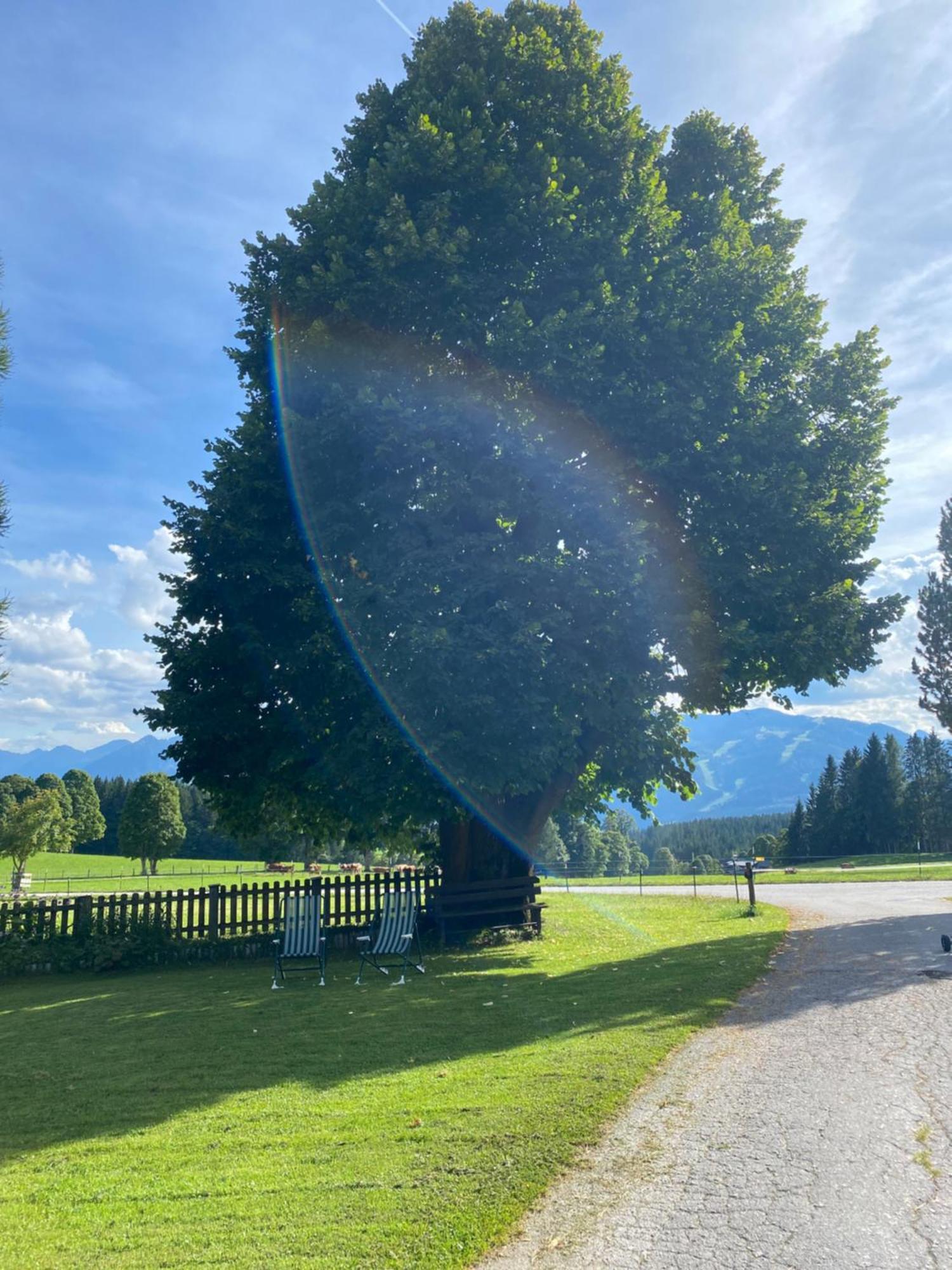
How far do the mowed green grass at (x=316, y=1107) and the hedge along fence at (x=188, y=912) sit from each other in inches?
111

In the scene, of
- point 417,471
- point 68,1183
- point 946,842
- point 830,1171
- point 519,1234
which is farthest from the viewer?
point 946,842

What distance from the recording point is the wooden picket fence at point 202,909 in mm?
15117

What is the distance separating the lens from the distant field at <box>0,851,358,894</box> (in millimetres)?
55469

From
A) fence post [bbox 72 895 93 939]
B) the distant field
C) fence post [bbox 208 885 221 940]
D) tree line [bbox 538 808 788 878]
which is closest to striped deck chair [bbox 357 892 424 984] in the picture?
fence post [bbox 208 885 221 940]

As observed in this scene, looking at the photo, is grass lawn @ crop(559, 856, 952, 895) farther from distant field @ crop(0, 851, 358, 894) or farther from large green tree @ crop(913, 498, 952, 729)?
distant field @ crop(0, 851, 358, 894)

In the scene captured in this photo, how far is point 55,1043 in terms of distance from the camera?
8828mm

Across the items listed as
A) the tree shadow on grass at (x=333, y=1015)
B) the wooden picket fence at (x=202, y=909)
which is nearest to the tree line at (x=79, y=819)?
the wooden picket fence at (x=202, y=909)

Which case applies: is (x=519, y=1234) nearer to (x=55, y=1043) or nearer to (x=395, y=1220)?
(x=395, y=1220)

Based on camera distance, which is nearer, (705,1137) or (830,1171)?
(830,1171)

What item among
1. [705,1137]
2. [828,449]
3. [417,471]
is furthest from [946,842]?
[705,1137]

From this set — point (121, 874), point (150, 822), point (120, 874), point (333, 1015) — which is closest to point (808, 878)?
point (333, 1015)

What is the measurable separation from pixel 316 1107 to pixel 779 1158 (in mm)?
3123

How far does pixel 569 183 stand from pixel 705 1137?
15.3m

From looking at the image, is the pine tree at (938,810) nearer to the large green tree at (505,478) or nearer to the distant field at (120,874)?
the distant field at (120,874)
